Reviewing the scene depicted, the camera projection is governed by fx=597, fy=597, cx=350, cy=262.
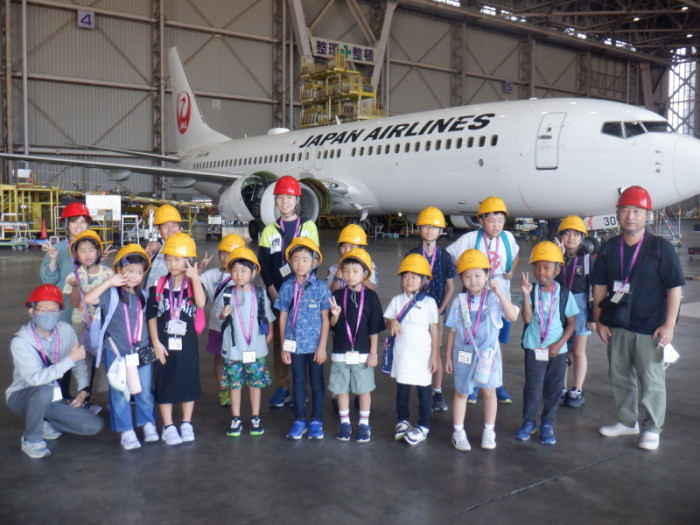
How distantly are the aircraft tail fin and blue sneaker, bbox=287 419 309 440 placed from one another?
1934 centimetres

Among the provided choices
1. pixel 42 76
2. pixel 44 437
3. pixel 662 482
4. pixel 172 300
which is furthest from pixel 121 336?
pixel 42 76

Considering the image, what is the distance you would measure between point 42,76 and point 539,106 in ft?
59.8

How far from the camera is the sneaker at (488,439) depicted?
3.25m

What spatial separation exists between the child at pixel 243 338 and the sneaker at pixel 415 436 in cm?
85

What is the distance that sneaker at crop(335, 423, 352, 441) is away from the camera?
133 inches

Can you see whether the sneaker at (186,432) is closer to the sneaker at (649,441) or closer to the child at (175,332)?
the child at (175,332)

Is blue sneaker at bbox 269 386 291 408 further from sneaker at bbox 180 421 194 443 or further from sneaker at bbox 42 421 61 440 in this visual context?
sneaker at bbox 42 421 61 440

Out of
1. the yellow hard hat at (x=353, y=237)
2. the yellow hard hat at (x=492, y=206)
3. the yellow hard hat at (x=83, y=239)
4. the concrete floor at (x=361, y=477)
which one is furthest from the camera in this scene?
the yellow hard hat at (x=492, y=206)

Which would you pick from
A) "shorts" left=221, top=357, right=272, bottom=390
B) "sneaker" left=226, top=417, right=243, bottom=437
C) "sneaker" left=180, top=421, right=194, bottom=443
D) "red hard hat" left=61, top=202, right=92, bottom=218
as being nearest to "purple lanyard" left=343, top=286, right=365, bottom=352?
"shorts" left=221, top=357, right=272, bottom=390

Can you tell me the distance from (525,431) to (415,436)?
64cm

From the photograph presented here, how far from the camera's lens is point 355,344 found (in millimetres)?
3402

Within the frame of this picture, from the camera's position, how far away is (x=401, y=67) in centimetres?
2770

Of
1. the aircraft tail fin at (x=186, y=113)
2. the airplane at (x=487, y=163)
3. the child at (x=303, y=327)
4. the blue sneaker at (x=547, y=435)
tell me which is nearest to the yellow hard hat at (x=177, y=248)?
the child at (x=303, y=327)

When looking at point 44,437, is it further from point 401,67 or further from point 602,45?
point 602,45
